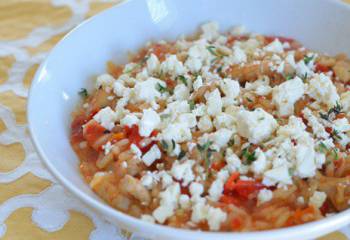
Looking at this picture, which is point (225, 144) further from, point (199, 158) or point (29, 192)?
point (29, 192)

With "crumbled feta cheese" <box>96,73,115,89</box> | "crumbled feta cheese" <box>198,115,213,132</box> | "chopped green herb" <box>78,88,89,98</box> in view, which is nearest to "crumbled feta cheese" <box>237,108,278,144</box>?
"crumbled feta cheese" <box>198,115,213,132</box>

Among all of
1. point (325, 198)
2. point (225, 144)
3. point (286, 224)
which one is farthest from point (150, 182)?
point (325, 198)

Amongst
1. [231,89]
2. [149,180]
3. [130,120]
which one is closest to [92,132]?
[130,120]

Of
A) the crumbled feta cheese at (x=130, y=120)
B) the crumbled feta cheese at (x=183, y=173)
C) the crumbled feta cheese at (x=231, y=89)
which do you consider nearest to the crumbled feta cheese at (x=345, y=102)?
the crumbled feta cheese at (x=231, y=89)

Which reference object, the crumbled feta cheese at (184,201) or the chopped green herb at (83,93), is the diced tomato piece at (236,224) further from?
the chopped green herb at (83,93)

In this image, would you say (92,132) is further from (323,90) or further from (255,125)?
(323,90)
